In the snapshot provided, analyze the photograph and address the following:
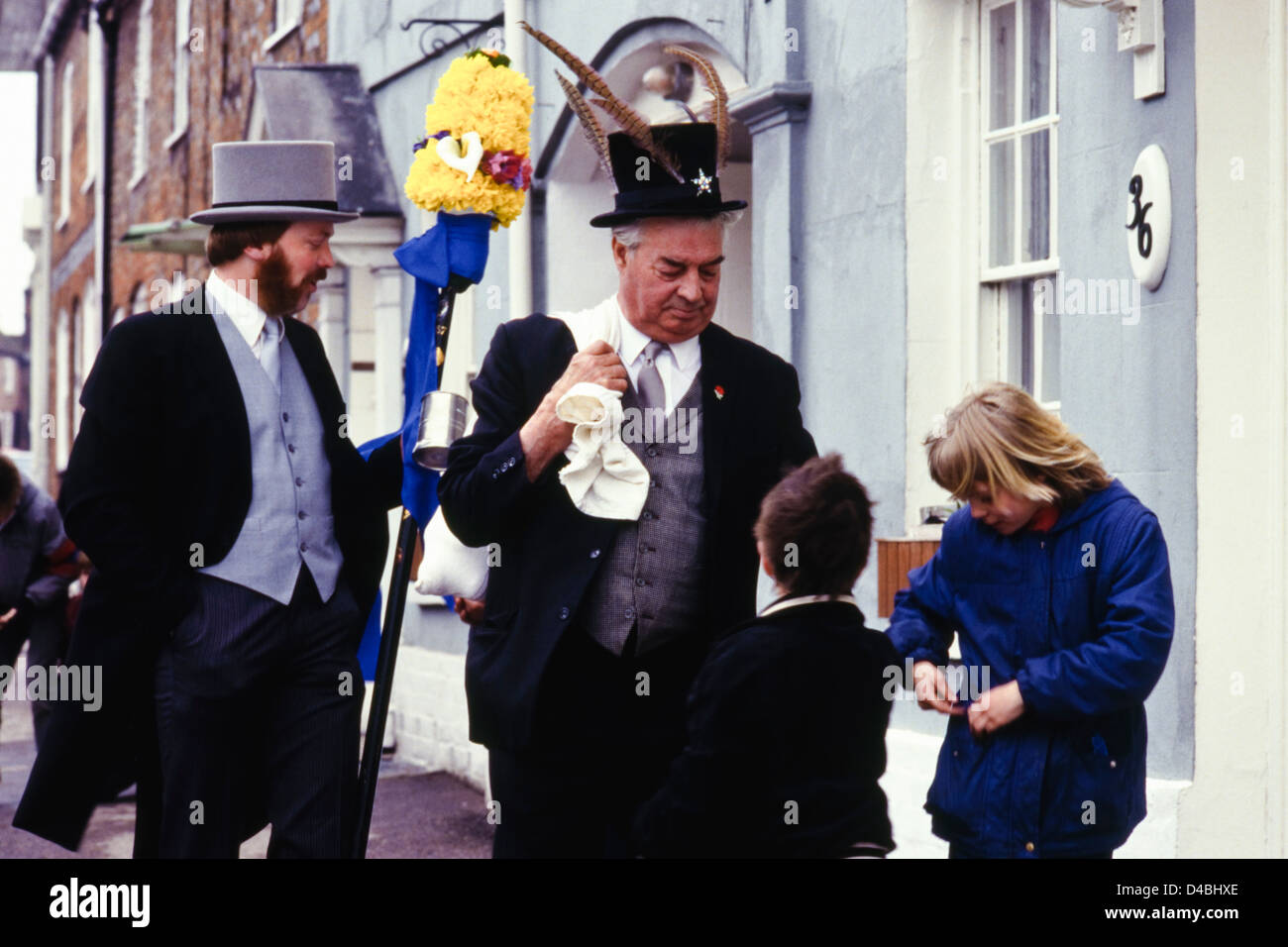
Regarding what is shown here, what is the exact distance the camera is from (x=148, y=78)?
19.4 m

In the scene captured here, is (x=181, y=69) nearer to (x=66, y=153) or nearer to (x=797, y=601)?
(x=66, y=153)

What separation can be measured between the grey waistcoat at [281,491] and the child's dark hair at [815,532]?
1.38 m

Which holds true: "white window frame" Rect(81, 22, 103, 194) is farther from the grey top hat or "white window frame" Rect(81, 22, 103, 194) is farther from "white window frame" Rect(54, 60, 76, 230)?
the grey top hat

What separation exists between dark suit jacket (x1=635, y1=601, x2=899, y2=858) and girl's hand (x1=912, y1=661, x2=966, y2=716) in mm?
488

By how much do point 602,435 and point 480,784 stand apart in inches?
265

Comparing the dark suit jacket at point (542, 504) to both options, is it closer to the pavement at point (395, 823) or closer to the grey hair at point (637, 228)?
the grey hair at point (637, 228)

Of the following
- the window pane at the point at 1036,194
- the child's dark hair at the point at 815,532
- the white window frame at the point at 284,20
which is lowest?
the child's dark hair at the point at 815,532

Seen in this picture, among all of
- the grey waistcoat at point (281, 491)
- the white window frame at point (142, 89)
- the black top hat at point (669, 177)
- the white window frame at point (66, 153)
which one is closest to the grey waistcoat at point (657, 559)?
the black top hat at point (669, 177)

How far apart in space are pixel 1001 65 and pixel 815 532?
3816 millimetres

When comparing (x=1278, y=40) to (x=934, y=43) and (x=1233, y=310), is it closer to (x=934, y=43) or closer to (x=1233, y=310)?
(x=1233, y=310)

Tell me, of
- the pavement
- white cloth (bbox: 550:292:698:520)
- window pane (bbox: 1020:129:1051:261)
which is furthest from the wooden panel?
white cloth (bbox: 550:292:698:520)

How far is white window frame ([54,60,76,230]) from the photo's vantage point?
2664cm

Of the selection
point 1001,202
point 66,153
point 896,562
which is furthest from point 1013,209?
point 66,153

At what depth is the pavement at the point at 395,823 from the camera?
8.10 m
